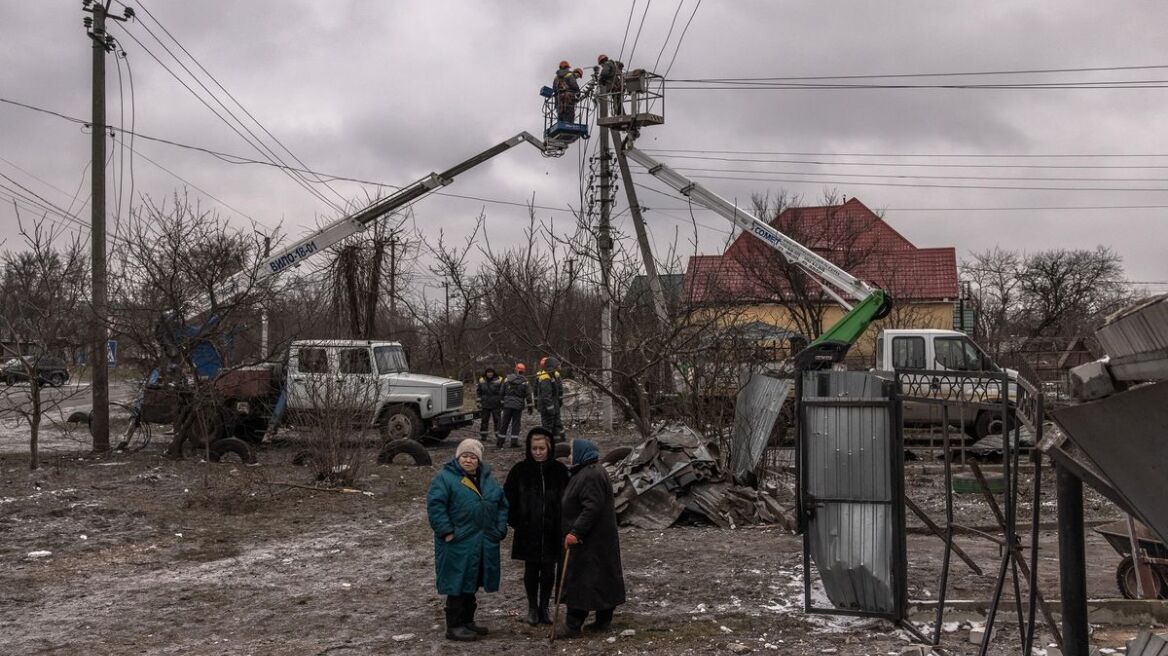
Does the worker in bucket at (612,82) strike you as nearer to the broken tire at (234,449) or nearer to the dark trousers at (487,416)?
the dark trousers at (487,416)

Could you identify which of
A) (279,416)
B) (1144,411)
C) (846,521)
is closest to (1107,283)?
(279,416)

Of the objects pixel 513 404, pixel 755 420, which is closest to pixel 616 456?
pixel 755 420

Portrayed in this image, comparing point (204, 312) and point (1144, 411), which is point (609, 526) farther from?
point (204, 312)

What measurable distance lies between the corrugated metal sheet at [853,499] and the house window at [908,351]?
1144 cm

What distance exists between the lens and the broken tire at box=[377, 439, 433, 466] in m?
15.2

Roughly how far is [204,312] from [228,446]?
196cm

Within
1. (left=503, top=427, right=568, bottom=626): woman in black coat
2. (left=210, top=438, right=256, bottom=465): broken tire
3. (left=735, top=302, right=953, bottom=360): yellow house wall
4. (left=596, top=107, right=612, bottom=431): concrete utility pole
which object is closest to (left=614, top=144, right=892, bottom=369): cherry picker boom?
(left=596, top=107, right=612, bottom=431): concrete utility pole

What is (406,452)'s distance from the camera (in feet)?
49.9

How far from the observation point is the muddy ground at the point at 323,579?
6.63 m

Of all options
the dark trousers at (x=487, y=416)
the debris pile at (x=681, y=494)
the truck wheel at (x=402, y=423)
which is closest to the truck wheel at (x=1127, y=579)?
the debris pile at (x=681, y=494)

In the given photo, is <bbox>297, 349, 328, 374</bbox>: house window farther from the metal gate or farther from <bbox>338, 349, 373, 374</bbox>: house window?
the metal gate

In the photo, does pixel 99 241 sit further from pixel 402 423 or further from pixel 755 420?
pixel 755 420

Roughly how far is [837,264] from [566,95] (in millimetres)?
12225

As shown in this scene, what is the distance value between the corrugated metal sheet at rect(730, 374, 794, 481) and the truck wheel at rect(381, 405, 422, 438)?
23.0ft
